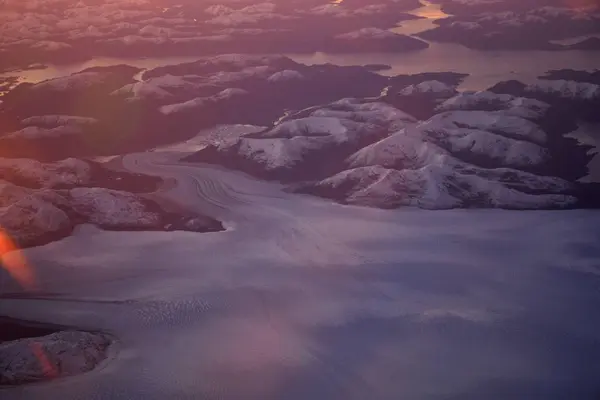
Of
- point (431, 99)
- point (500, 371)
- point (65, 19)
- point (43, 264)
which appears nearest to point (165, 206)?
point (43, 264)

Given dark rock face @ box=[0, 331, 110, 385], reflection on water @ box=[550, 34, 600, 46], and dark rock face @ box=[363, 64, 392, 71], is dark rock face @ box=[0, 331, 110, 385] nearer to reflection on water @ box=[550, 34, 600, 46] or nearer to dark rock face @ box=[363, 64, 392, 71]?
dark rock face @ box=[363, 64, 392, 71]

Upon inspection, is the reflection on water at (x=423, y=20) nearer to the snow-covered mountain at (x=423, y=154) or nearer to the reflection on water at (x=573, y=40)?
the reflection on water at (x=573, y=40)

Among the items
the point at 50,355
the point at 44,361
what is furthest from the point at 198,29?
the point at 44,361

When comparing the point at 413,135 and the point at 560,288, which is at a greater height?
the point at 413,135

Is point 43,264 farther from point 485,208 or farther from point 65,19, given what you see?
point 65,19

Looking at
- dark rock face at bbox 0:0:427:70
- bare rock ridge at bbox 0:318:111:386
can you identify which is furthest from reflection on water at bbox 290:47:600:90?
bare rock ridge at bbox 0:318:111:386
